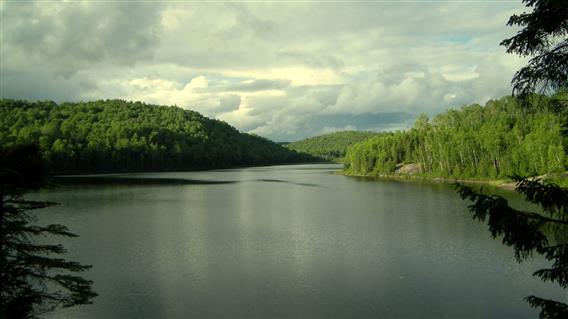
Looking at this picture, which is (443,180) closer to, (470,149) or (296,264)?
(470,149)

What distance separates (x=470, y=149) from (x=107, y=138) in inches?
3986

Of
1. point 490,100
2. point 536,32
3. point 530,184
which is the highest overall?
point 490,100

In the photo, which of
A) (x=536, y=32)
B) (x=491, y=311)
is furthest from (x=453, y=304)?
(x=536, y=32)

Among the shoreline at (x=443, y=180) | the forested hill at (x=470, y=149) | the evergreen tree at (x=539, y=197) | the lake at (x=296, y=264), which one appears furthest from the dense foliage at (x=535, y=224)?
the shoreline at (x=443, y=180)

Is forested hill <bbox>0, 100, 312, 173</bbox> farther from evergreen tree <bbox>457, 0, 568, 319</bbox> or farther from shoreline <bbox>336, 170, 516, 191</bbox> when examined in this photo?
evergreen tree <bbox>457, 0, 568, 319</bbox>

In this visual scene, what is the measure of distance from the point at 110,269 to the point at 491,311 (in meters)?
19.3

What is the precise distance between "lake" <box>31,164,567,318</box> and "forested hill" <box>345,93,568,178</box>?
24.9m

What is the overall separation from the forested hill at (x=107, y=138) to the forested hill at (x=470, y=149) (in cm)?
5901

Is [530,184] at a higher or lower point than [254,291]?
higher

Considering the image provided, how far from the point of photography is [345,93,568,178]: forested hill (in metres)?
72.4

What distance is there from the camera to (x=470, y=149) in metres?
89.5

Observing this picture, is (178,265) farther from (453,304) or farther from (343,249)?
(453,304)

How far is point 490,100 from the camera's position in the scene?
151 meters

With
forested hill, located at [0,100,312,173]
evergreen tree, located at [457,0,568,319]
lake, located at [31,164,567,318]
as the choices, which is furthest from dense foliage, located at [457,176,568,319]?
forested hill, located at [0,100,312,173]
